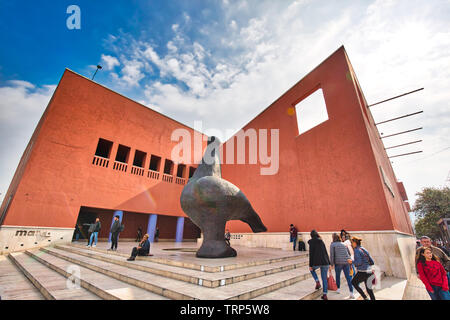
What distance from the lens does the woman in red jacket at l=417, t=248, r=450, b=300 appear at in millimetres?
2980

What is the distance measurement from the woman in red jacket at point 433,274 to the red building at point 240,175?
15.6ft

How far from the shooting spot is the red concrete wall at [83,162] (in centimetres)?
1072

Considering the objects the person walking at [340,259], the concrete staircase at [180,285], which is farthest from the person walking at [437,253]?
the concrete staircase at [180,285]

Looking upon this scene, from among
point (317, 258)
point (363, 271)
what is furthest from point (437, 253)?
point (317, 258)

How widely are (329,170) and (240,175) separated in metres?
7.25

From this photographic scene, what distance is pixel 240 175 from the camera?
15.7 m

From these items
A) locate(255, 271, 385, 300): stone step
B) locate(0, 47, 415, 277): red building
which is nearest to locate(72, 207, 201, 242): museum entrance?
locate(0, 47, 415, 277): red building

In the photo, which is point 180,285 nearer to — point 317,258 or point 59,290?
point 59,290

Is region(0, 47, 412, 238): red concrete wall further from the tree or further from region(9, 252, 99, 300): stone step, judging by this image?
the tree

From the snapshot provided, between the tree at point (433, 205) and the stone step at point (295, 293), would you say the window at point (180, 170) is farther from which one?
the tree at point (433, 205)

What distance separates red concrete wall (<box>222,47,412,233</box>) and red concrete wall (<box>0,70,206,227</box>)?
8.51 m
